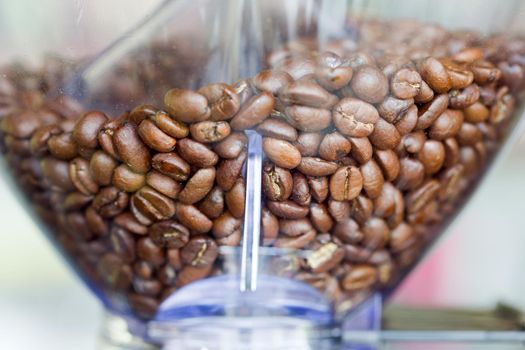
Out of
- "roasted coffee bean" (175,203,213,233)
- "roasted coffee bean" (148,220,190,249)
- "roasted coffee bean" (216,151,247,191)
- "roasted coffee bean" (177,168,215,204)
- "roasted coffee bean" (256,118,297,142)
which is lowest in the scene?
"roasted coffee bean" (148,220,190,249)

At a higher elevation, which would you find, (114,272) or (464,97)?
(464,97)

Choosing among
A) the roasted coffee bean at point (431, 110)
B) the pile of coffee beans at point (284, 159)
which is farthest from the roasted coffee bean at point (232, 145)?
the roasted coffee bean at point (431, 110)

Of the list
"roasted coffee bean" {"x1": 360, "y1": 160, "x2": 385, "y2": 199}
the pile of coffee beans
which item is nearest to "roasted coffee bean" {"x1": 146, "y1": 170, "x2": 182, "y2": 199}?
the pile of coffee beans

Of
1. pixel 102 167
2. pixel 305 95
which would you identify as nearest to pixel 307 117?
pixel 305 95

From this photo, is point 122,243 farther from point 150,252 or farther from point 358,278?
point 358,278

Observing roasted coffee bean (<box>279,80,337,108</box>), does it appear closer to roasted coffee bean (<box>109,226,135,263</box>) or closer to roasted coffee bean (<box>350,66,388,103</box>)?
roasted coffee bean (<box>350,66,388,103</box>)

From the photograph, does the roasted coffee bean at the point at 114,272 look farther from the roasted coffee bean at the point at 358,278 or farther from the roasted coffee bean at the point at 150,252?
the roasted coffee bean at the point at 358,278
